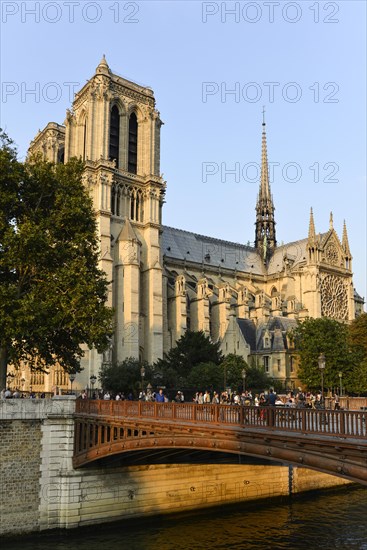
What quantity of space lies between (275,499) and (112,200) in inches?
1847

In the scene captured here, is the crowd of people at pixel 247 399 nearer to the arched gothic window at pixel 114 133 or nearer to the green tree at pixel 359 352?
the green tree at pixel 359 352

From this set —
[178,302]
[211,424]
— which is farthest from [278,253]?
[211,424]

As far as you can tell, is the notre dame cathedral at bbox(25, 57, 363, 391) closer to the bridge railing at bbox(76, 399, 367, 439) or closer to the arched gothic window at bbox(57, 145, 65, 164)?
the arched gothic window at bbox(57, 145, 65, 164)

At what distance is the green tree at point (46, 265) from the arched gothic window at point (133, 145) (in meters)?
40.5

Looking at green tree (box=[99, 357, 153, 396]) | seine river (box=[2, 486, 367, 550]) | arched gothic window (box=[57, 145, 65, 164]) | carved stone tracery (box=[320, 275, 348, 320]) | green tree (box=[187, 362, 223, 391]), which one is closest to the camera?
seine river (box=[2, 486, 367, 550])

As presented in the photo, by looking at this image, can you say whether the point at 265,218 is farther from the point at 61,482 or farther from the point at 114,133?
the point at 61,482

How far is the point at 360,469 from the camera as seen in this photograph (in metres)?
14.6

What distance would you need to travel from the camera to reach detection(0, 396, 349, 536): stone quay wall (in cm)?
2894

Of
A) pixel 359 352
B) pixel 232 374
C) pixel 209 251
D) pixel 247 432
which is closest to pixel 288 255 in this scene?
pixel 209 251

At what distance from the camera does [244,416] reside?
19.5 metres

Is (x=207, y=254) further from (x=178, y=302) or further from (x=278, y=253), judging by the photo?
(x=178, y=302)

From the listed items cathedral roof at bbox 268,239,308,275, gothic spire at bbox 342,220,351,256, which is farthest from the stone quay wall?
gothic spire at bbox 342,220,351,256

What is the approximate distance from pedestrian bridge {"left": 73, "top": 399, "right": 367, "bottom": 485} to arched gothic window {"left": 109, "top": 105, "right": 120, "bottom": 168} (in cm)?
5293

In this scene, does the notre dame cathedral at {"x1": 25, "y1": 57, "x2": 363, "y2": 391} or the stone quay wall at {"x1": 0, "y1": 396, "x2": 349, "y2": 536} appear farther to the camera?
the notre dame cathedral at {"x1": 25, "y1": 57, "x2": 363, "y2": 391}
